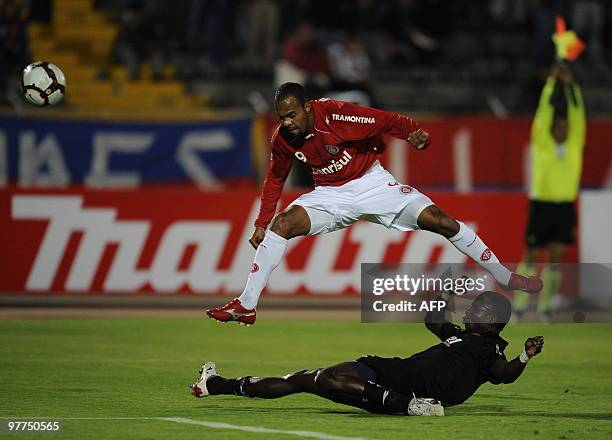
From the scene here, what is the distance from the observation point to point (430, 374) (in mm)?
9625

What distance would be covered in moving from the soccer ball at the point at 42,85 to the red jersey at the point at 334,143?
95.1 inches

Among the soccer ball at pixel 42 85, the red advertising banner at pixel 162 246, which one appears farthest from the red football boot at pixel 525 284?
the red advertising banner at pixel 162 246

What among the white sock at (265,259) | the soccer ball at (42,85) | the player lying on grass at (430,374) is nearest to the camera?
the player lying on grass at (430,374)

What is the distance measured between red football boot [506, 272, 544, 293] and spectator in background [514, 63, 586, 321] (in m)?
5.21

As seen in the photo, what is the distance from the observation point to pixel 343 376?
9.54m

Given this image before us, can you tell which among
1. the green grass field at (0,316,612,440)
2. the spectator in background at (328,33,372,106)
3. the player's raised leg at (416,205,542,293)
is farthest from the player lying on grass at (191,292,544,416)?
the spectator in background at (328,33,372,106)

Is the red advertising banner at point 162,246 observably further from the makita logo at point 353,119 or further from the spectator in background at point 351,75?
the makita logo at point 353,119

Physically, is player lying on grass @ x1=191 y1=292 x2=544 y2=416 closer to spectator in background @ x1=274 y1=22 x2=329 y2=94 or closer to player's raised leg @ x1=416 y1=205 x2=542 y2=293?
A: player's raised leg @ x1=416 y1=205 x2=542 y2=293

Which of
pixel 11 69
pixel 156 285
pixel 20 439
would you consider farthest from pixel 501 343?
pixel 11 69

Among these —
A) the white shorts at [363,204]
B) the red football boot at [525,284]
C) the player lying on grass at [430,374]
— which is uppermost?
the white shorts at [363,204]

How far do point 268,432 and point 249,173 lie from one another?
12.8 metres

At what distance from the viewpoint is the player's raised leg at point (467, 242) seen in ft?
38.6

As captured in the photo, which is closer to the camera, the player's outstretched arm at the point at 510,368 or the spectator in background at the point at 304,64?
the player's outstretched arm at the point at 510,368

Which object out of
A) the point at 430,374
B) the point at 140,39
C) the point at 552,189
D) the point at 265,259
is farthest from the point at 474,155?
the point at 430,374
